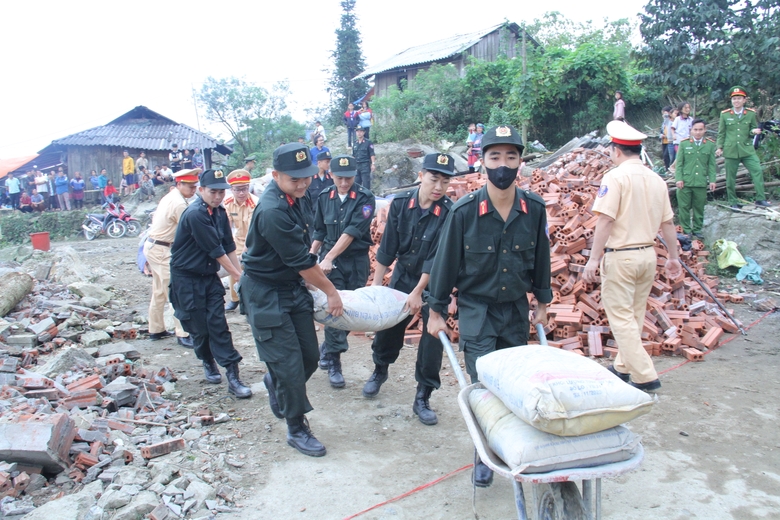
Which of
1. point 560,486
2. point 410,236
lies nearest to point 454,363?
point 560,486

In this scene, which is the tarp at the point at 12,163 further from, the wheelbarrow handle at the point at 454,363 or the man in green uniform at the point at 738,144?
the wheelbarrow handle at the point at 454,363

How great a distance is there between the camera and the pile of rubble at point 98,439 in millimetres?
3145

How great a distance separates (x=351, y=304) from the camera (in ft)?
12.9

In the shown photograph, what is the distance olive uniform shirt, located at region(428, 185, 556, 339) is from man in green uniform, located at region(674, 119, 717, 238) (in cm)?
638

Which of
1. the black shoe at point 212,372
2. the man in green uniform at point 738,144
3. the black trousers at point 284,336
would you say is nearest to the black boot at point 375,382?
the black trousers at point 284,336

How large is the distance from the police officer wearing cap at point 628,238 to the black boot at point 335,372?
236cm

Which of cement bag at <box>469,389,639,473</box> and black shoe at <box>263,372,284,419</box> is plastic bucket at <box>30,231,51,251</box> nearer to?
black shoe at <box>263,372,284,419</box>

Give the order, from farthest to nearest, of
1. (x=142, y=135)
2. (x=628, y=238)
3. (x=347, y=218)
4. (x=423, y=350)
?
(x=142, y=135) < (x=347, y=218) < (x=628, y=238) < (x=423, y=350)

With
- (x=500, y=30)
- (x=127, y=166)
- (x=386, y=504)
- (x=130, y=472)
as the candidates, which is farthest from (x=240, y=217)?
(x=500, y=30)

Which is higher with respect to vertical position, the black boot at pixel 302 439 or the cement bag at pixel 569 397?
the cement bag at pixel 569 397

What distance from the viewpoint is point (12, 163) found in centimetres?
2886

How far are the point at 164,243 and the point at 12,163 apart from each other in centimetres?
2859

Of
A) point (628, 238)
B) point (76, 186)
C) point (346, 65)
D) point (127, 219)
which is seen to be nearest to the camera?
point (628, 238)

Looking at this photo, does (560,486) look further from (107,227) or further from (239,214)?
(107,227)
